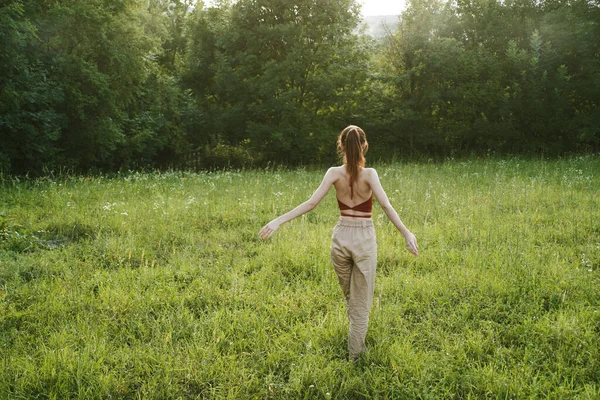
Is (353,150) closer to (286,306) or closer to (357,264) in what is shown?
(357,264)

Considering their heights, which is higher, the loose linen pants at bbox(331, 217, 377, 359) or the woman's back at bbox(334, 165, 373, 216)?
the woman's back at bbox(334, 165, 373, 216)

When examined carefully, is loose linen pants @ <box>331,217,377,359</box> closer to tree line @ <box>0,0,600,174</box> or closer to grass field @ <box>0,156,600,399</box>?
grass field @ <box>0,156,600,399</box>

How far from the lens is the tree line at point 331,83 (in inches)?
755

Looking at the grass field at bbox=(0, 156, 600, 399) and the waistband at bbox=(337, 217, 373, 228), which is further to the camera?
the waistband at bbox=(337, 217, 373, 228)

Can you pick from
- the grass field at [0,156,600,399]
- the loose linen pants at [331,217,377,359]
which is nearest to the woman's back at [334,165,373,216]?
the loose linen pants at [331,217,377,359]

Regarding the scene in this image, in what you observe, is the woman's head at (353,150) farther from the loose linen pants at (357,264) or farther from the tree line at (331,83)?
the tree line at (331,83)

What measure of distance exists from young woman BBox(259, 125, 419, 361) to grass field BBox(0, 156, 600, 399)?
24.7 inches

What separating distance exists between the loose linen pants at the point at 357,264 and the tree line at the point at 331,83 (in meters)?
16.7

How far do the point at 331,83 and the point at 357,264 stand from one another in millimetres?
18941

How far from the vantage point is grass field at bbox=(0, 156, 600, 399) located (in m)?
3.78

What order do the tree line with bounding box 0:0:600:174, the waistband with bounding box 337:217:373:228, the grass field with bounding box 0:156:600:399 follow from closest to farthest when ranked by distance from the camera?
the grass field with bounding box 0:156:600:399 → the waistband with bounding box 337:217:373:228 → the tree line with bounding box 0:0:600:174

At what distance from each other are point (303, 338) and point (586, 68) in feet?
74.9

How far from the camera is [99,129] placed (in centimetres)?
1819

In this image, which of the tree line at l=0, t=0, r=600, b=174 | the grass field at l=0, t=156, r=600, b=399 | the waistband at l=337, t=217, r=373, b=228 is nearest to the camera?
the grass field at l=0, t=156, r=600, b=399
